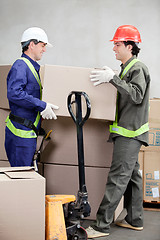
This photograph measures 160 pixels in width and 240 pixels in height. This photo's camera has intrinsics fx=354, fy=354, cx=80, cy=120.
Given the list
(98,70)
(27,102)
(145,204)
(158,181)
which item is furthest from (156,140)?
(27,102)

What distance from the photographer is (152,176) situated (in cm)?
353

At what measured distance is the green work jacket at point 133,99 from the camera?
2.49 meters

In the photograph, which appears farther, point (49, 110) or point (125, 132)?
point (125, 132)

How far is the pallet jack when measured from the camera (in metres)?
2.20

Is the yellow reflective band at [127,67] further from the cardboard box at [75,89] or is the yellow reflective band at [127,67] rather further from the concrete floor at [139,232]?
the concrete floor at [139,232]

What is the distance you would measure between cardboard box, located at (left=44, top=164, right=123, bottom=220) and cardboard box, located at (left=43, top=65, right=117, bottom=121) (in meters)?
0.64

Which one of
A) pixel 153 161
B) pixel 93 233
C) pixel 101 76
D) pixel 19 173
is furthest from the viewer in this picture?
pixel 153 161

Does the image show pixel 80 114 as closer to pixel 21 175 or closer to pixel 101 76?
pixel 101 76

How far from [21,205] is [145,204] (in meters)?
1.91

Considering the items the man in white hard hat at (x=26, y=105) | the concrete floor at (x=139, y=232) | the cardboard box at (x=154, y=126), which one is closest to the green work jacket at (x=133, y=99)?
the man in white hard hat at (x=26, y=105)

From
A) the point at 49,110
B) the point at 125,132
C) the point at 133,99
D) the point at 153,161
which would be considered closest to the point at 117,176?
the point at 125,132

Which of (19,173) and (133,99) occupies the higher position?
(133,99)

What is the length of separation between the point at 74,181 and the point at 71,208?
61cm

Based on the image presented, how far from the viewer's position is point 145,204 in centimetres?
362
